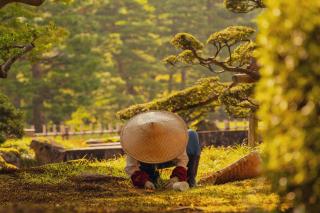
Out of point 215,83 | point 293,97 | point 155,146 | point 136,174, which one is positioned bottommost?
point 215,83

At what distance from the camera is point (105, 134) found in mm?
34219

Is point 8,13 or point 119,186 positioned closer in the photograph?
point 119,186

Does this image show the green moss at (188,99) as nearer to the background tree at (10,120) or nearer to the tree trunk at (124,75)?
the background tree at (10,120)

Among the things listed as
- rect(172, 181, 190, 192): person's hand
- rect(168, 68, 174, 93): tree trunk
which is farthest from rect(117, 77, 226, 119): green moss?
rect(168, 68, 174, 93): tree trunk

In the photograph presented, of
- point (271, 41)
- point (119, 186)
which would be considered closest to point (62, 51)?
point (119, 186)

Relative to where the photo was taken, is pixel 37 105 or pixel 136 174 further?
pixel 37 105

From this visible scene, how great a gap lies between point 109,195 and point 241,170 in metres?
1.98

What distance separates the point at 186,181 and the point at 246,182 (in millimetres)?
839

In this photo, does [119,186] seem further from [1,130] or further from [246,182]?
[1,130]

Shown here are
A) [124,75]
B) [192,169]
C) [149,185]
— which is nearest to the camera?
[149,185]

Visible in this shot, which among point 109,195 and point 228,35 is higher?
point 228,35

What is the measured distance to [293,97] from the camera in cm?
454

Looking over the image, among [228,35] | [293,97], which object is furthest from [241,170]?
[293,97]

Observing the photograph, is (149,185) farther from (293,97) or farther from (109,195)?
(293,97)
